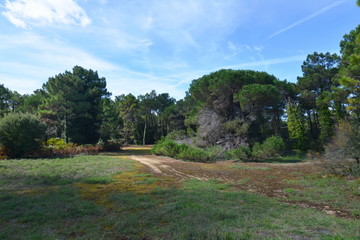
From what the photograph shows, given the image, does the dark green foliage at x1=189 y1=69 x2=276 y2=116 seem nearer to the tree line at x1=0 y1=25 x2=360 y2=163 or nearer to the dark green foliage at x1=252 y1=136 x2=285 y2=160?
the tree line at x1=0 y1=25 x2=360 y2=163

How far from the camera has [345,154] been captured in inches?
380

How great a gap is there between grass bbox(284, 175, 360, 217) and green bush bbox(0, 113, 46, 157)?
1892 centimetres

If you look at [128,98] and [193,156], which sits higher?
[128,98]

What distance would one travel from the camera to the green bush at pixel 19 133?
17.1m

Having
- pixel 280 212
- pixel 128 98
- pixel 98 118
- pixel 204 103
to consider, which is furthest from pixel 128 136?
pixel 280 212

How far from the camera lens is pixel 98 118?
2983 centimetres

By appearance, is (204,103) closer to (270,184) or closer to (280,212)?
(270,184)

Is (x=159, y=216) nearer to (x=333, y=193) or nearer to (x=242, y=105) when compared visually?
(x=333, y=193)

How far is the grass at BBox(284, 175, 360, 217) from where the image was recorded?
221 inches

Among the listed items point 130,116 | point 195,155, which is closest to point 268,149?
point 195,155

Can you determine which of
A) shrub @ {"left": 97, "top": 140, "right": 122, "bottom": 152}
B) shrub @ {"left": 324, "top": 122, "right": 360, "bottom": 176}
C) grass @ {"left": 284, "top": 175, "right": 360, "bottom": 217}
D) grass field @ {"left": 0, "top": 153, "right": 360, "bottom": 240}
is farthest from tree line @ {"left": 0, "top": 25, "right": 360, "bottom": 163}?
grass field @ {"left": 0, "top": 153, "right": 360, "bottom": 240}

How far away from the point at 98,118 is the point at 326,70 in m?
30.1

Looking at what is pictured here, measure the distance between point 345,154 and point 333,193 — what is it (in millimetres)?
3808

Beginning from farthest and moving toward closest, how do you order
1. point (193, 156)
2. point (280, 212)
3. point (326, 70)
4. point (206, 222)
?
point (326, 70)
point (193, 156)
point (280, 212)
point (206, 222)
